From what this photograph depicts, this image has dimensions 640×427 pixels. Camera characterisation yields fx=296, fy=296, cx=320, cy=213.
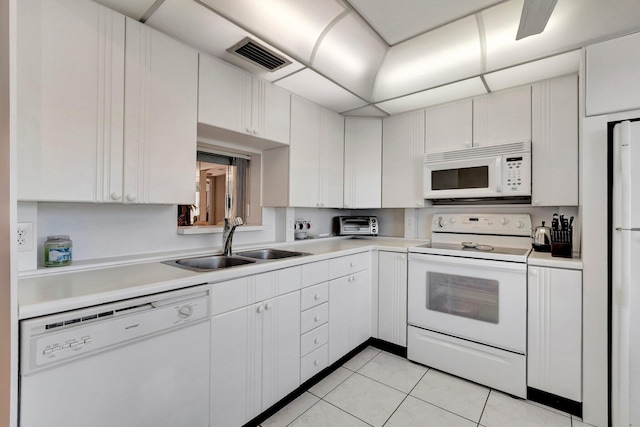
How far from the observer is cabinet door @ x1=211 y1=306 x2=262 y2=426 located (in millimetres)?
1454

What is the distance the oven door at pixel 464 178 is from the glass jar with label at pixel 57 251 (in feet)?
8.42

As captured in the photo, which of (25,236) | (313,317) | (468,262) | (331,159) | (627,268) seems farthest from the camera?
(331,159)

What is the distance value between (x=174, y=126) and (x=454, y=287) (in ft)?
7.14

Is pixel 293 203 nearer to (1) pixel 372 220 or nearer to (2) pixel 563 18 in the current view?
(1) pixel 372 220

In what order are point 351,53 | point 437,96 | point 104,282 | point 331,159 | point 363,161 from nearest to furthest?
point 104,282 < point 351,53 < point 437,96 < point 331,159 < point 363,161

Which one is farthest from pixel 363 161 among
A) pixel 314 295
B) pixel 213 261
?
pixel 213 261

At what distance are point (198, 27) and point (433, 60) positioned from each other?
146 centimetres

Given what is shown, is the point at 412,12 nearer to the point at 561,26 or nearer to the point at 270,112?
the point at 561,26

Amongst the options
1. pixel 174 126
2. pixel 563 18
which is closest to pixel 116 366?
pixel 174 126

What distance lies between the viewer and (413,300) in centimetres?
238

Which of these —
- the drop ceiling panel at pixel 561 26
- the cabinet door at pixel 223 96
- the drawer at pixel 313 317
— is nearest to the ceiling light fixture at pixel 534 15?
the drop ceiling panel at pixel 561 26

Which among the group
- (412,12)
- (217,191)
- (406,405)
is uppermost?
(412,12)

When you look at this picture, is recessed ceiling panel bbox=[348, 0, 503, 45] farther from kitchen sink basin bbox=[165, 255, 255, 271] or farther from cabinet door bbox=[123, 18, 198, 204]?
kitchen sink basin bbox=[165, 255, 255, 271]

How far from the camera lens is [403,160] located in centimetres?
287
